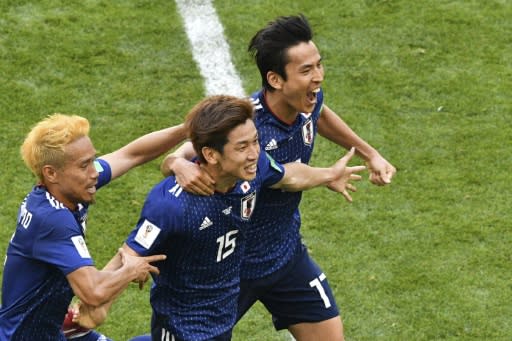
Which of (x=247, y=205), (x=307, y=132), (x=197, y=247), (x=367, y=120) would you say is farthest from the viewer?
(x=367, y=120)

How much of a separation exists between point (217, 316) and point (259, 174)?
779 millimetres

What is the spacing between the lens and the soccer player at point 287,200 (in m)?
6.93

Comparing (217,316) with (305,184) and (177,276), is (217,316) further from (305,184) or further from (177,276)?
(305,184)

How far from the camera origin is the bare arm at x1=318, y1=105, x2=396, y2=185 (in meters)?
7.42

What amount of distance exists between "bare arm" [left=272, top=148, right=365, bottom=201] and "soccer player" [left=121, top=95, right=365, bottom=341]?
76mm

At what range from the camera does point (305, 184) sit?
268 inches

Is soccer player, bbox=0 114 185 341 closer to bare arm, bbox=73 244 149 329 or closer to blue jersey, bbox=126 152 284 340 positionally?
bare arm, bbox=73 244 149 329

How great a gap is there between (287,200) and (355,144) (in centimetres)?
85

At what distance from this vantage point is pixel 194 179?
6.09 m

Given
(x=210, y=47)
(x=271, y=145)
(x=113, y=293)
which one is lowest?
(x=210, y=47)

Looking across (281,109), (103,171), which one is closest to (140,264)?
(103,171)

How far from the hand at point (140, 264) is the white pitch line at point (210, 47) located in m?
4.66

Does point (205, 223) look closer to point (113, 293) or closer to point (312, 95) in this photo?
point (113, 293)

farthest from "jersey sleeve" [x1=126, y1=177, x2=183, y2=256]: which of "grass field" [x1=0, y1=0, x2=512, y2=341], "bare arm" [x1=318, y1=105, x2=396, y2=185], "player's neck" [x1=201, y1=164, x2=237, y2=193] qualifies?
"grass field" [x1=0, y1=0, x2=512, y2=341]
